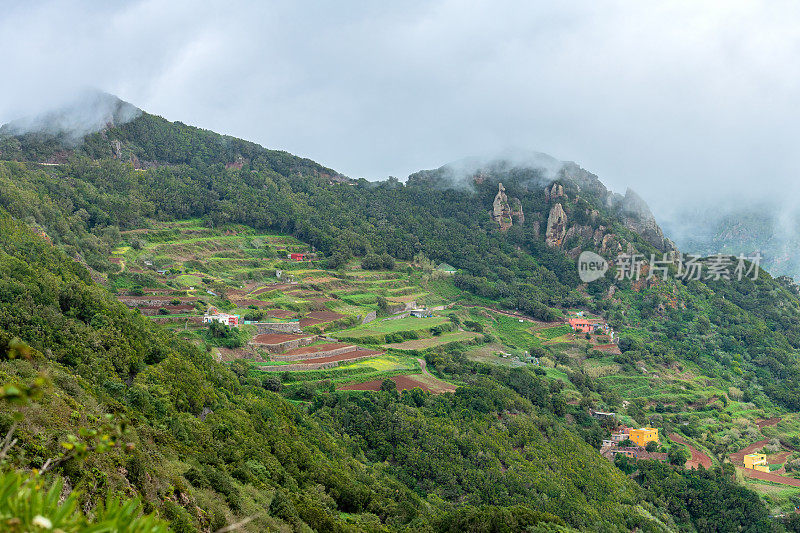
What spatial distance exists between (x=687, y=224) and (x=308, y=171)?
65782 millimetres

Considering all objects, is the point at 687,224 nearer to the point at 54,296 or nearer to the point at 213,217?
the point at 213,217

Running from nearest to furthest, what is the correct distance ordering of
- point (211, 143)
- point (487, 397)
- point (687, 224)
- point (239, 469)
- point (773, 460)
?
point (239, 469) < point (487, 397) < point (773, 460) < point (211, 143) < point (687, 224)

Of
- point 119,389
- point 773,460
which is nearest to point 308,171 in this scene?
point 773,460

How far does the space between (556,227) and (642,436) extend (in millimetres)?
43389

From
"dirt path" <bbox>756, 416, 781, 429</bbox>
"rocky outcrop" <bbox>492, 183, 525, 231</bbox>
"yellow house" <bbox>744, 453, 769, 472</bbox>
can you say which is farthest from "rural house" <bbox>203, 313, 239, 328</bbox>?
"rocky outcrop" <bbox>492, 183, 525, 231</bbox>

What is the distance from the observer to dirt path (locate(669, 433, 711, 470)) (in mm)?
36469

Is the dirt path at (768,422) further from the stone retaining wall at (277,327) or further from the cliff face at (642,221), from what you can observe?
the stone retaining wall at (277,327)

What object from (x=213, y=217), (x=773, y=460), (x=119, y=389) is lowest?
(x=773, y=460)

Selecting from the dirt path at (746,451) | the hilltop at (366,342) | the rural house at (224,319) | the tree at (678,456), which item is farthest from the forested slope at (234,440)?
the dirt path at (746,451)

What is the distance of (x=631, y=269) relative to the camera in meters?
68.5

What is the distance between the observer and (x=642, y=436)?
38000 millimetres

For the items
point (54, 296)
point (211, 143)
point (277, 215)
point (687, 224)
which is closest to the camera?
point (54, 296)

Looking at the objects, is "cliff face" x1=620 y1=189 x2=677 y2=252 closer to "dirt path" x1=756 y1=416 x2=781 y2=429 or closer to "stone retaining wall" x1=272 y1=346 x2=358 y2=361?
Answer: "dirt path" x1=756 y1=416 x2=781 y2=429

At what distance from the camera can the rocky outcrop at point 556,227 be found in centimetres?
7788
